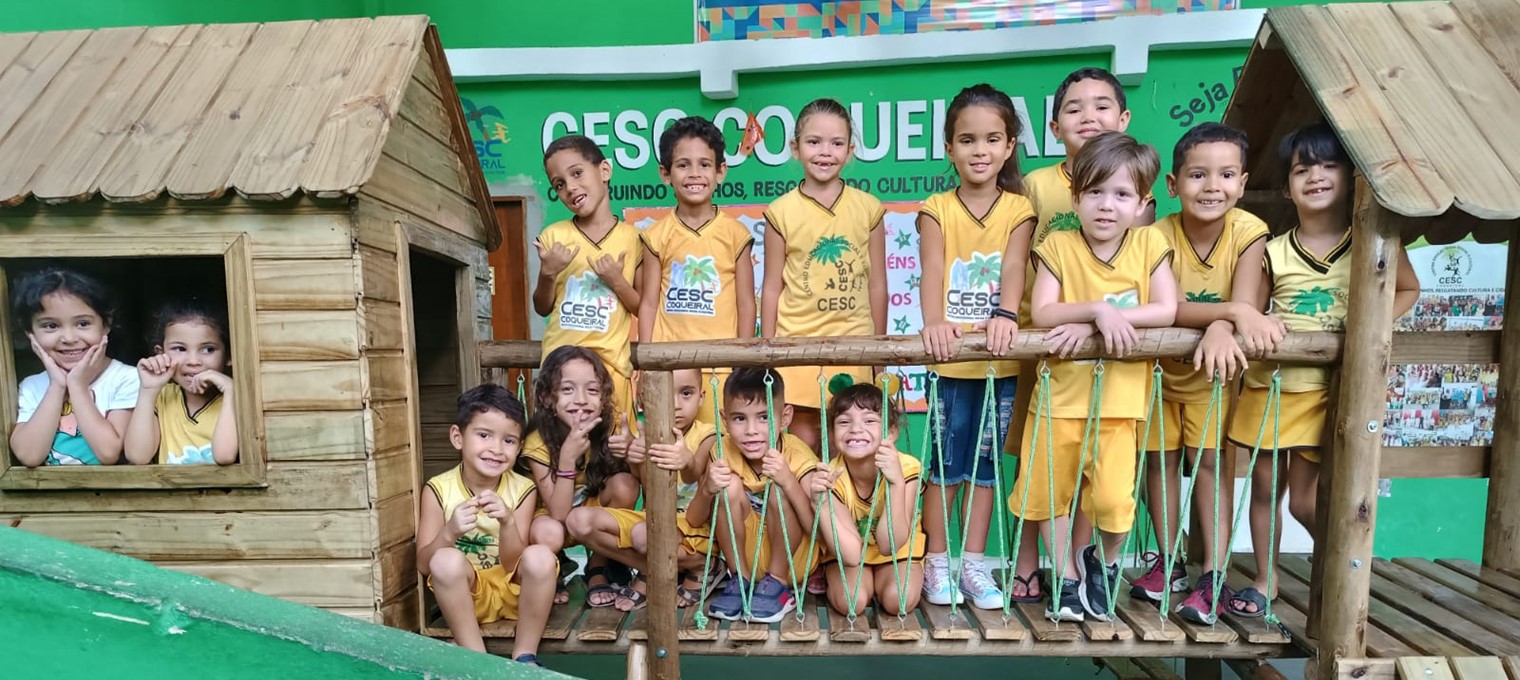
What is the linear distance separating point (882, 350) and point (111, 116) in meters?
2.39

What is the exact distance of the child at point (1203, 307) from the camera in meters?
2.26

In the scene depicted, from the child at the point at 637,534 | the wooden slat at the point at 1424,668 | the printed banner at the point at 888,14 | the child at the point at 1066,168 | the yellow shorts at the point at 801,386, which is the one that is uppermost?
the printed banner at the point at 888,14

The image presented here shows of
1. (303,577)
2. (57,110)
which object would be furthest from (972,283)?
(57,110)

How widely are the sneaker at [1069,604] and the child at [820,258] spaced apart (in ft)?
3.10

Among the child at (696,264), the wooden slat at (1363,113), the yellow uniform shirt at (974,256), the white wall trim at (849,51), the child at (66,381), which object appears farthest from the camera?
the white wall trim at (849,51)

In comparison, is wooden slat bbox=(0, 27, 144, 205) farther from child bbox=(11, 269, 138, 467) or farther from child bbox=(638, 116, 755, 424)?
child bbox=(638, 116, 755, 424)

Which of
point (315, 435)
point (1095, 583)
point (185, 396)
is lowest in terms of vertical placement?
point (1095, 583)

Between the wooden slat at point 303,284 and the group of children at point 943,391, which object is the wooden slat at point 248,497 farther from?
the wooden slat at point 303,284

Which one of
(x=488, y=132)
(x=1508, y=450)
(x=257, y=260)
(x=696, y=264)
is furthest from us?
(x=488, y=132)

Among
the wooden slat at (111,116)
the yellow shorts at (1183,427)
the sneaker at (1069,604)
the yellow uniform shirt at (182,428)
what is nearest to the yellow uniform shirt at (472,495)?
the yellow uniform shirt at (182,428)

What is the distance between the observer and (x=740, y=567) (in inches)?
91.0

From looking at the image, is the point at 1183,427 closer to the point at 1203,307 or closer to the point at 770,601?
the point at 1203,307

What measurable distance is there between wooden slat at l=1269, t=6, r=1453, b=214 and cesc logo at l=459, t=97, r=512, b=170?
3978 mm

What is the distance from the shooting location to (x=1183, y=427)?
2.49 metres
